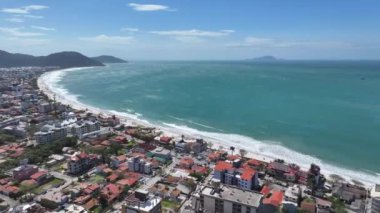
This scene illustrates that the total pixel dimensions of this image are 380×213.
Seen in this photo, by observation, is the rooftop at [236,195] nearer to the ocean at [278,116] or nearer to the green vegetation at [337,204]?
the green vegetation at [337,204]

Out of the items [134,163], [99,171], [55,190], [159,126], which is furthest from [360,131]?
[55,190]

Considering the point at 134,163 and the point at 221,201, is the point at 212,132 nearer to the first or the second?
the point at 134,163

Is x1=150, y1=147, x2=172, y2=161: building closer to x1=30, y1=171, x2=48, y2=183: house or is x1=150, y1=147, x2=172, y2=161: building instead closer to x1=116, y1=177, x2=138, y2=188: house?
x1=116, y1=177, x2=138, y2=188: house

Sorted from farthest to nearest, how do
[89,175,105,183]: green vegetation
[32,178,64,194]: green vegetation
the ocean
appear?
1. the ocean
2. [89,175,105,183]: green vegetation
3. [32,178,64,194]: green vegetation

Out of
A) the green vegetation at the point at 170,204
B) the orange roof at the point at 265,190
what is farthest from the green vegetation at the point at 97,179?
the orange roof at the point at 265,190

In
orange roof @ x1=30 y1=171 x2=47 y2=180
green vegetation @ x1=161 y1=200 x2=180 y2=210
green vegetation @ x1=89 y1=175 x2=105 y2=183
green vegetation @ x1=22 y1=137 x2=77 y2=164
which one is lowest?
green vegetation @ x1=161 y1=200 x2=180 y2=210

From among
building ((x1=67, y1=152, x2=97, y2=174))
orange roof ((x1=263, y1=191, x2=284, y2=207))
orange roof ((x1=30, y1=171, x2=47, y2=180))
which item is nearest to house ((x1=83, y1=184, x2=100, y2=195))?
building ((x1=67, y1=152, x2=97, y2=174))
